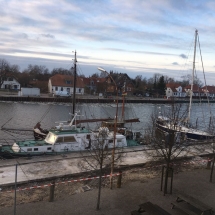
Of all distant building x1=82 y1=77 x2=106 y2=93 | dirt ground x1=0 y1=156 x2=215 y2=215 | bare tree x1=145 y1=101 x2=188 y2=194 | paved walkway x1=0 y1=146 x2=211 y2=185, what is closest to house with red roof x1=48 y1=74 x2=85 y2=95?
distant building x1=82 y1=77 x2=106 y2=93

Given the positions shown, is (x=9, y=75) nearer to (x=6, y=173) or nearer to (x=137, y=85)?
(x=137, y=85)

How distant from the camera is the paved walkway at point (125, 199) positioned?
351 inches

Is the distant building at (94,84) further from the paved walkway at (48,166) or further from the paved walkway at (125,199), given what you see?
the paved walkway at (125,199)

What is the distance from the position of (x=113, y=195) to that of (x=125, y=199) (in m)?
0.59

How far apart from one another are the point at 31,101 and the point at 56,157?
50003mm

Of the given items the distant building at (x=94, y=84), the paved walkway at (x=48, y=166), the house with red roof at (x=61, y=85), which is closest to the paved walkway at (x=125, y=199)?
the paved walkway at (x=48, y=166)

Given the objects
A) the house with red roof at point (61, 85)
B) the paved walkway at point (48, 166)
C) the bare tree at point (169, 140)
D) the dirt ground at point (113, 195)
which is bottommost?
the paved walkway at point (48, 166)

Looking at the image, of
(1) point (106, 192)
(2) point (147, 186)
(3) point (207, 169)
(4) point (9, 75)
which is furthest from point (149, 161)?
(4) point (9, 75)

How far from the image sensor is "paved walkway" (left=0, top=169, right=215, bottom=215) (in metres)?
8.92

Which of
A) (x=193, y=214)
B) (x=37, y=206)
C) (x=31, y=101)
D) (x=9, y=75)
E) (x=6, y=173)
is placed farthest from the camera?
(x=9, y=75)

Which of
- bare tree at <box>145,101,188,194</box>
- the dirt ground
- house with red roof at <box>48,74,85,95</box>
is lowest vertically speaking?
the dirt ground

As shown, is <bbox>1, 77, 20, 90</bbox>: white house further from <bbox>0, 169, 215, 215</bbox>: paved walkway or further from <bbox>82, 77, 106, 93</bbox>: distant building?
<bbox>0, 169, 215, 215</bbox>: paved walkway

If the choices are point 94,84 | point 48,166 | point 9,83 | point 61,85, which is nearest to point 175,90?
point 94,84

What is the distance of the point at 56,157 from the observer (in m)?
17.3
